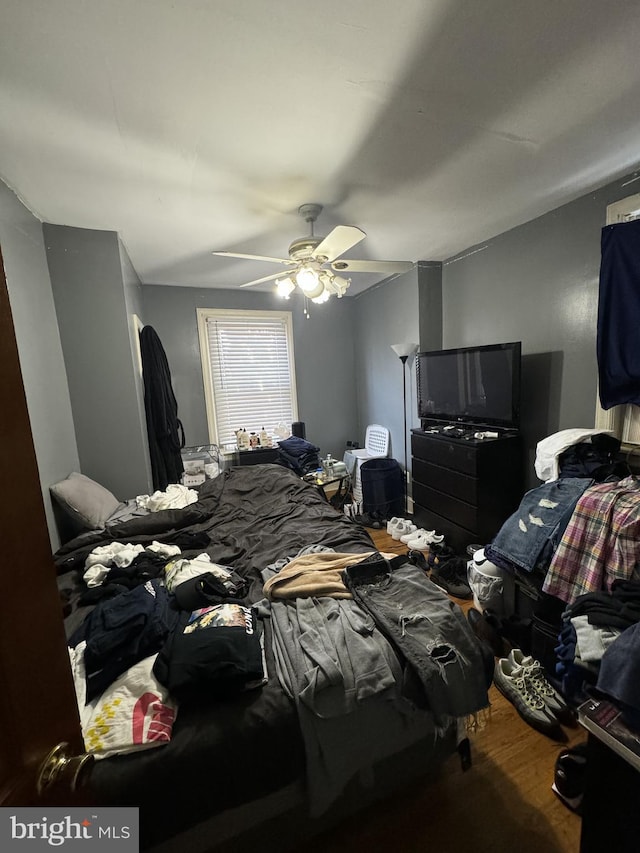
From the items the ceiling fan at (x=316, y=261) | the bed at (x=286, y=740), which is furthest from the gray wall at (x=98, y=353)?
the bed at (x=286, y=740)

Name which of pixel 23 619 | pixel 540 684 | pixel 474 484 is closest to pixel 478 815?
pixel 540 684

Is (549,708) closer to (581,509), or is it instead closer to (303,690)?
(581,509)

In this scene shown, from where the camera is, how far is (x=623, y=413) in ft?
6.54

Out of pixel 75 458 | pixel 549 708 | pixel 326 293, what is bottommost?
pixel 549 708

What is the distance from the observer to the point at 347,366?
459cm

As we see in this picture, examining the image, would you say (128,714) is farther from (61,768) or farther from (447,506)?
(447,506)

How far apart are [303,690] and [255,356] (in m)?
3.63

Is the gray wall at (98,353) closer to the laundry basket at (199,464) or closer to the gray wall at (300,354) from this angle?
the laundry basket at (199,464)

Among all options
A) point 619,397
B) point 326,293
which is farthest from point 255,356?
point 619,397

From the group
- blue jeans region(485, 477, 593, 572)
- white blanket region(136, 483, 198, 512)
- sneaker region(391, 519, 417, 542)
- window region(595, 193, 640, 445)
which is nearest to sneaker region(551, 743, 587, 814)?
blue jeans region(485, 477, 593, 572)

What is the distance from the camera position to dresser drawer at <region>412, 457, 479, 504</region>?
2.54 metres

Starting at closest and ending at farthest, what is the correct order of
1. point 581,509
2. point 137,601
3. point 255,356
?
1. point 137,601
2. point 581,509
3. point 255,356

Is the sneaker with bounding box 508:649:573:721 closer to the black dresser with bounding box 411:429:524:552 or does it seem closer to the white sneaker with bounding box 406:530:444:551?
the black dresser with bounding box 411:429:524:552

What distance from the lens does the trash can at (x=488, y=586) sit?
76.9 inches
